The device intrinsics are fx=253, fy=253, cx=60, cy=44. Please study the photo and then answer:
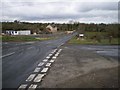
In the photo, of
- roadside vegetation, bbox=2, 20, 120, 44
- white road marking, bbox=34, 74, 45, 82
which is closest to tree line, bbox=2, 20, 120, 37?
roadside vegetation, bbox=2, 20, 120, 44

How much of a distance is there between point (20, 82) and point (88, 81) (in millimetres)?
2320

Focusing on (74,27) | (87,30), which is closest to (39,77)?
(87,30)

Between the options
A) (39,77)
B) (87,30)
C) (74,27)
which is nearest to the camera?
(39,77)

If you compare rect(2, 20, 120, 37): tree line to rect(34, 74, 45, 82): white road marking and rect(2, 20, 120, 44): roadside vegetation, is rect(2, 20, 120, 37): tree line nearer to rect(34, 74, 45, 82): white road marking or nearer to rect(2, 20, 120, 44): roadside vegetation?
rect(2, 20, 120, 44): roadside vegetation

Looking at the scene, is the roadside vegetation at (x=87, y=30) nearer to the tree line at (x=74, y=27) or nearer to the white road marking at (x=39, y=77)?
the tree line at (x=74, y=27)

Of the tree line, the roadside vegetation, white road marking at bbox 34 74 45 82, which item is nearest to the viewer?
white road marking at bbox 34 74 45 82

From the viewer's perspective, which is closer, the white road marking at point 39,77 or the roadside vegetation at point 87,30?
the white road marking at point 39,77

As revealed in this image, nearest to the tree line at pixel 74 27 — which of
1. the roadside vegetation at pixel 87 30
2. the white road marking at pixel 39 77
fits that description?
the roadside vegetation at pixel 87 30

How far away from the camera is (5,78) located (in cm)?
945

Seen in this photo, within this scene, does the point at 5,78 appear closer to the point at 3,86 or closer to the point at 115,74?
the point at 3,86

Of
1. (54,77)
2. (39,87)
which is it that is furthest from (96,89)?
(54,77)

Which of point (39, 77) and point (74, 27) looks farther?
point (74, 27)

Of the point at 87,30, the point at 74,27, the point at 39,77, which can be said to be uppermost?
the point at 74,27

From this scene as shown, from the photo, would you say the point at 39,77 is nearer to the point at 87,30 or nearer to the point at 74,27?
the point at 87,30
